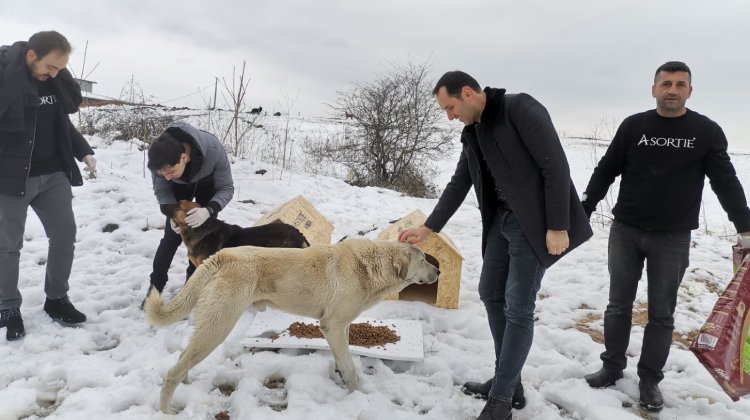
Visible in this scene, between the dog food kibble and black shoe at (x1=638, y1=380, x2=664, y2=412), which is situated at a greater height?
black shoe at (x1=638, y1=380, x2=664, y2=412)

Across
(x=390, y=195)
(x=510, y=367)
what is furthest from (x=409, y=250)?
(x=390, y=195)

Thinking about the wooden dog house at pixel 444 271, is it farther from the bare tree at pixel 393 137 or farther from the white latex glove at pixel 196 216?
the bare tree at pixel 393 137

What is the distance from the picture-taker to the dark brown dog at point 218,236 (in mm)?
4711

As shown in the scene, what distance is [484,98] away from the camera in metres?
3.00

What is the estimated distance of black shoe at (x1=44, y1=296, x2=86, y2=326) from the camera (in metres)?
4.38

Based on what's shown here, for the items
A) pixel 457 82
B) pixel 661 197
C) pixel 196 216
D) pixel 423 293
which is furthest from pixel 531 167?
pixel 196 216

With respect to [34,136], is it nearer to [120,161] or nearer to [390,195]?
[120,161]

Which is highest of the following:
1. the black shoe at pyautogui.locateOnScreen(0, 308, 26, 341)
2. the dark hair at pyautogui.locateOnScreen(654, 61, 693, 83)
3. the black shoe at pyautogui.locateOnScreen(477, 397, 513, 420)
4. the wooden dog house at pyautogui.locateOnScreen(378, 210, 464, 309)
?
the dark hair at pyautogui.locateOnScreen(654, 61, 693, 83)

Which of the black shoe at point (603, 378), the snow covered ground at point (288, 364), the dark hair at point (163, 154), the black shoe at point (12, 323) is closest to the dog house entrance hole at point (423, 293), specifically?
the snow covered ground at point (288, 364)

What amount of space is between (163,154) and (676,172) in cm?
446

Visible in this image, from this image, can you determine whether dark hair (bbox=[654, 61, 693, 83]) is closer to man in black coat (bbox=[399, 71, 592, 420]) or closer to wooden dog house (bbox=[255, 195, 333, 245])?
man in black coat (bbox=[399, 71, 592, 420])

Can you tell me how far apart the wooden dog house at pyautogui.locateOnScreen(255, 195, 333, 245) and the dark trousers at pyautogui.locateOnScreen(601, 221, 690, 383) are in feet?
12.3

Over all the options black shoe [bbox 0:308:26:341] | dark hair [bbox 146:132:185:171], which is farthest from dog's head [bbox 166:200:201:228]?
black shoe [bbox 0:308:26:341]

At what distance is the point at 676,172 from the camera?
3363 millimetres
